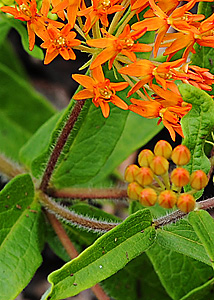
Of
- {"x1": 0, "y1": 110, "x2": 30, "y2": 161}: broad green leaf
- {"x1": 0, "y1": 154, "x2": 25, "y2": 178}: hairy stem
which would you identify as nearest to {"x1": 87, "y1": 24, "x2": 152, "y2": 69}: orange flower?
{"x1": 0, "y1": 154, "x2": 25, "y2": 178}: hairy stem

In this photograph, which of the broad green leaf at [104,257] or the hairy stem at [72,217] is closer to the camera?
the broad green leaf at [104,257]

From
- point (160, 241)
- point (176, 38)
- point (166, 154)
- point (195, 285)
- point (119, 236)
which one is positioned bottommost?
point (195, 285)

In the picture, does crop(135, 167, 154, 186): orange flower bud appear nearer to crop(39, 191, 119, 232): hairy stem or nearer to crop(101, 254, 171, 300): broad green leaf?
crop(39, 191, 119, 232): hairy stem

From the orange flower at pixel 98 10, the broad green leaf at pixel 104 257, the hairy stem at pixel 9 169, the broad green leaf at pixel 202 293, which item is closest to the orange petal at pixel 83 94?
the orange flower at pixel 98 10

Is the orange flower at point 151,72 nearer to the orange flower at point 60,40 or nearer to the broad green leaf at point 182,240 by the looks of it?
the orange flower at point 60,40

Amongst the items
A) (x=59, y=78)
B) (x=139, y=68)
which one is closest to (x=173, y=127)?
(x=139, y=68)

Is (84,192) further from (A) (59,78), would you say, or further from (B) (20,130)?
(A) (59,78)
